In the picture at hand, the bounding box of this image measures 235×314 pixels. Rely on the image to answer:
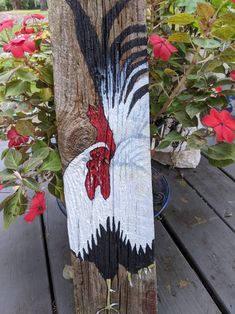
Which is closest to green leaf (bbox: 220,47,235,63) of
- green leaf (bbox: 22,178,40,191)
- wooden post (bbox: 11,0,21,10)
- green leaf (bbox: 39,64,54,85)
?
green leaf (bbox: 39,64,54,85)

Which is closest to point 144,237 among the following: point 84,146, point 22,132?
point 84,146

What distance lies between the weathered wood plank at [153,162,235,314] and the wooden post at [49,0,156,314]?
0.62 feet

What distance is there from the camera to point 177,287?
0.84m

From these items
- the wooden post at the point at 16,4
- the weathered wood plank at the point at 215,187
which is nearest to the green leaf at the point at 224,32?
the weathered wood plank at the point at 215,187

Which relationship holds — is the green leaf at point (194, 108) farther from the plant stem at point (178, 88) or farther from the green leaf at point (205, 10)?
the green leaf at point (205, 10)

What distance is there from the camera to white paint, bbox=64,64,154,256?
61cm

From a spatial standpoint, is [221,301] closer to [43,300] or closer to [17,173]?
[43,300]

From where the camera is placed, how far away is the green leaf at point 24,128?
2.51 ft

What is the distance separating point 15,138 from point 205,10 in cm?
51

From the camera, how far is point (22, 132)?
30.3 inches

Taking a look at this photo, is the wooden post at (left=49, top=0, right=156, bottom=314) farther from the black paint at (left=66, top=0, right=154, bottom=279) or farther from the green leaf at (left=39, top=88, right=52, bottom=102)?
the green leaf at (left=39, top=88, right=52, bottom=102)

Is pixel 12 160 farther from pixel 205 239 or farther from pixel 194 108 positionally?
pixel 205 239

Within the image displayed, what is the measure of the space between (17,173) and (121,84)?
282mm

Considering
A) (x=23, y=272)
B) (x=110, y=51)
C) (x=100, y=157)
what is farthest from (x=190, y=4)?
(x=23, y=272)
